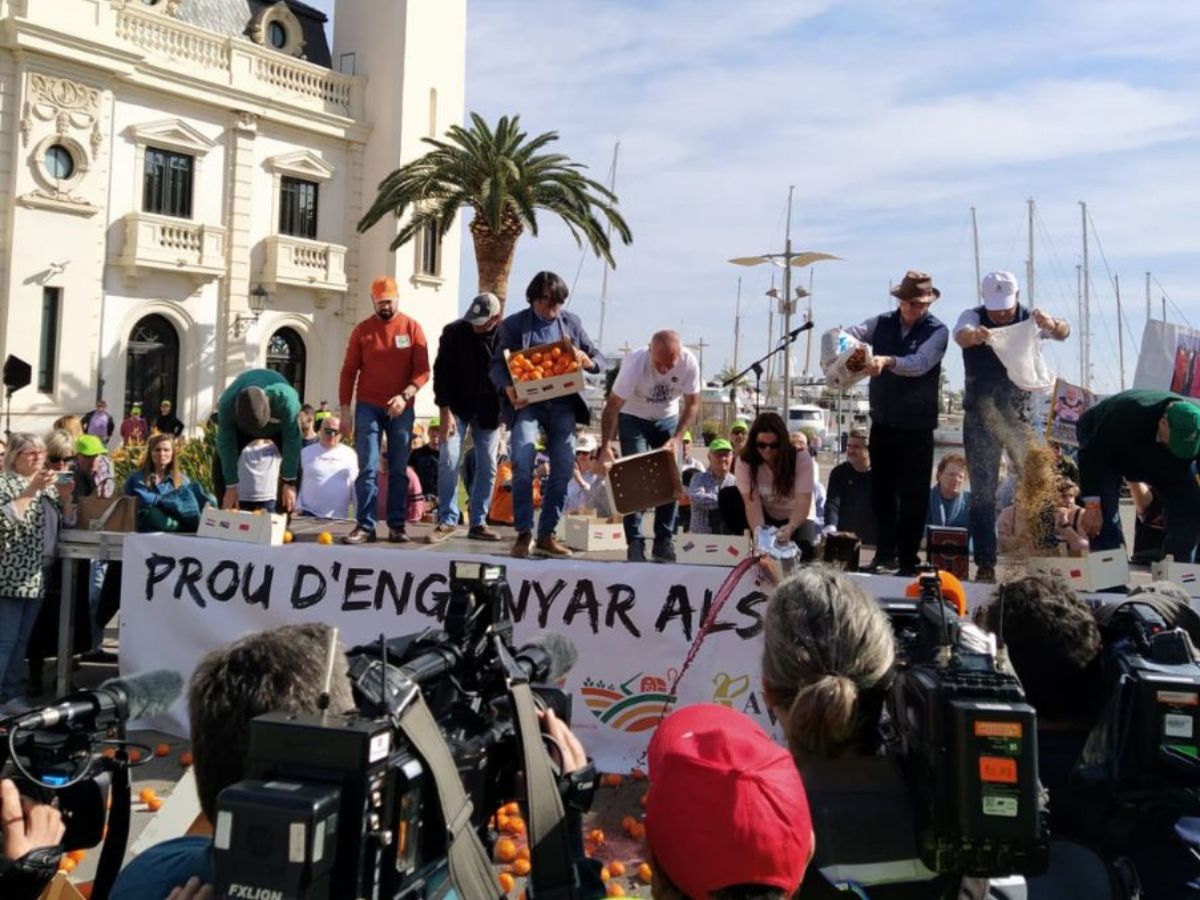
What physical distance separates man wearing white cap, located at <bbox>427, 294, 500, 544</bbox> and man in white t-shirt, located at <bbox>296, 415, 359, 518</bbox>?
1571 millimetres

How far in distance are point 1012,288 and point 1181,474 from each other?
134cm

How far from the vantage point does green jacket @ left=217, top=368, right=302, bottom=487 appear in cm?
679

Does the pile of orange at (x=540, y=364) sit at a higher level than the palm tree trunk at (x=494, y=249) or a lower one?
lower

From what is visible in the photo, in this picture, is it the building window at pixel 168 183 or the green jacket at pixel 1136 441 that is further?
the building window at pixel 168 183

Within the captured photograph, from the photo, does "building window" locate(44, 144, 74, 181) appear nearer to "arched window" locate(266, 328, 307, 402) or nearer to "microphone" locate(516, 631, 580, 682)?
"arched window" locate(266, 328, 307, 402)

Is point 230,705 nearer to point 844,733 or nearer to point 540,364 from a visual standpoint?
point 844,733

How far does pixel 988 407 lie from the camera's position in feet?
18.9

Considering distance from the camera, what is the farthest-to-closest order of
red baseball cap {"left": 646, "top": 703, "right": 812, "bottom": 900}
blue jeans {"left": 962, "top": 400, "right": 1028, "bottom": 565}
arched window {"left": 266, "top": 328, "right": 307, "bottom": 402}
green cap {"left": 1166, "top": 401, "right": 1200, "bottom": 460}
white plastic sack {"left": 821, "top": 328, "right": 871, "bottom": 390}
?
1. arched window {"left": 266, "top": 328, "right": 307, "bottom": 402}
2. blue jeans {"left": 962, "top": 400, "right": 1028, "bottom": 565}
3. white plastic sack {"left": 821, "top": 328, "right": 871, "bottom": 390}
4. green cap {"left": 1166, "top": 401, "right": 1200, "bottom": 460}
5. red baseball cap {"left": 646, "top": 703, "right": 812, "bottom": 900}

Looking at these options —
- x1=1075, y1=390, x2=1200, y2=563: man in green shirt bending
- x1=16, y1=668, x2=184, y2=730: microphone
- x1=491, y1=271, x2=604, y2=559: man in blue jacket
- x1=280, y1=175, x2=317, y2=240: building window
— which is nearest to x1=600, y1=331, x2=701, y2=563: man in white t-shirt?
x1=491, y1=271, x2=604, y2=559: man in blue jacket

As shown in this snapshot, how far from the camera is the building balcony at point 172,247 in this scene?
2422 cm

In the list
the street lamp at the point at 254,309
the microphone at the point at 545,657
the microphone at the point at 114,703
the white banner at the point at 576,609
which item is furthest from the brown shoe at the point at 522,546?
the street lamp at the point at 254,309

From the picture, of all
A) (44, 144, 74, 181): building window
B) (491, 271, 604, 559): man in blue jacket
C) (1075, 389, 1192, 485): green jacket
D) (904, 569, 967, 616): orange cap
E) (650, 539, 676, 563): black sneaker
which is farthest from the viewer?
(44, 144, 74, 181): building window

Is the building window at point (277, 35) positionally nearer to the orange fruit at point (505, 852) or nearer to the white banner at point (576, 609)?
the white banner at point (576, 609)

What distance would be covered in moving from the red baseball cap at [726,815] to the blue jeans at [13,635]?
5.87m
